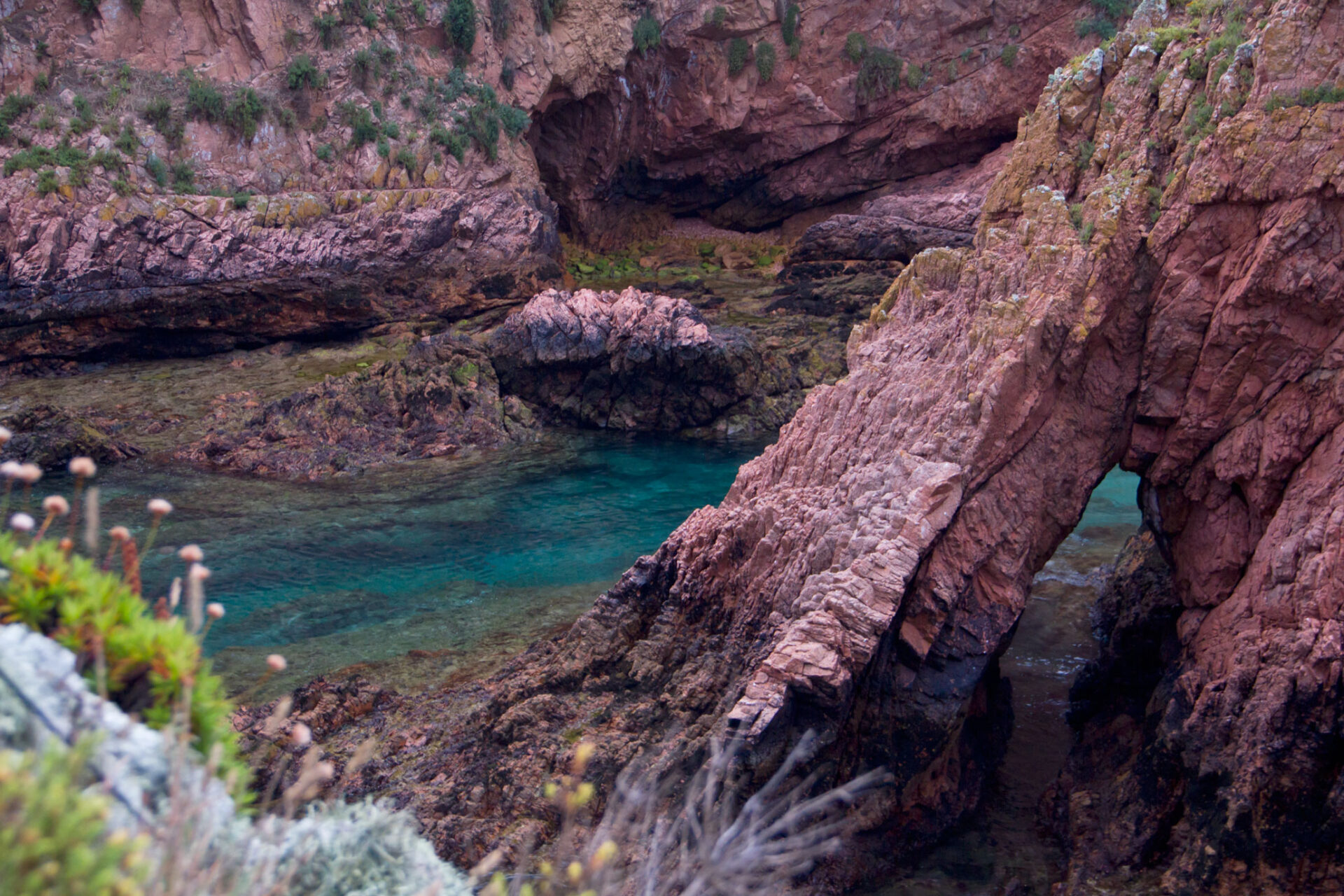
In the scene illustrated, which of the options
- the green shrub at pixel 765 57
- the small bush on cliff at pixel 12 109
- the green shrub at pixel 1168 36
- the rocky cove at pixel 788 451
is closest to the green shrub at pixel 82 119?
the rocky cove at pixel 788 451

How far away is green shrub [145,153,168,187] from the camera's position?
2092cm

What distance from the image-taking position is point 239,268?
68.0ft

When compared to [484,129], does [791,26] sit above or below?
above

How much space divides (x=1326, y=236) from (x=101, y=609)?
19.8ft

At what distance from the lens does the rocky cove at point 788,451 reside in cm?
518

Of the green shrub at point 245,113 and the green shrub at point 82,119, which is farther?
the green shrub at point 245,113

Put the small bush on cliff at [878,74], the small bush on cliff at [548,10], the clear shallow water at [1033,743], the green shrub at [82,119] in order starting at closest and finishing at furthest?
the clear shallow water at [1033,743], the green shrub at [82,119], the small bush on cliff at [548,10], the small bush on cliff at [878,74]

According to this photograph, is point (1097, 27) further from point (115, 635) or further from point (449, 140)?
point (115, 635)

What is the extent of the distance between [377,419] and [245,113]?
953 cm

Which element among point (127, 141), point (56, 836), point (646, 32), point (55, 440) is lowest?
point (55, 440)

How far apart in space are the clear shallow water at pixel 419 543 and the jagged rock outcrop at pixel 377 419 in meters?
0.66

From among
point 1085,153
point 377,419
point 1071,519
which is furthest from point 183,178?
point 1071,519

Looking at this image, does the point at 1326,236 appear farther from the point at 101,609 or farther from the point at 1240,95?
the point at 101,609

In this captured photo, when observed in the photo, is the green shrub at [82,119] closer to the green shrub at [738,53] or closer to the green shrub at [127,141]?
the green shrub at [127,141]
